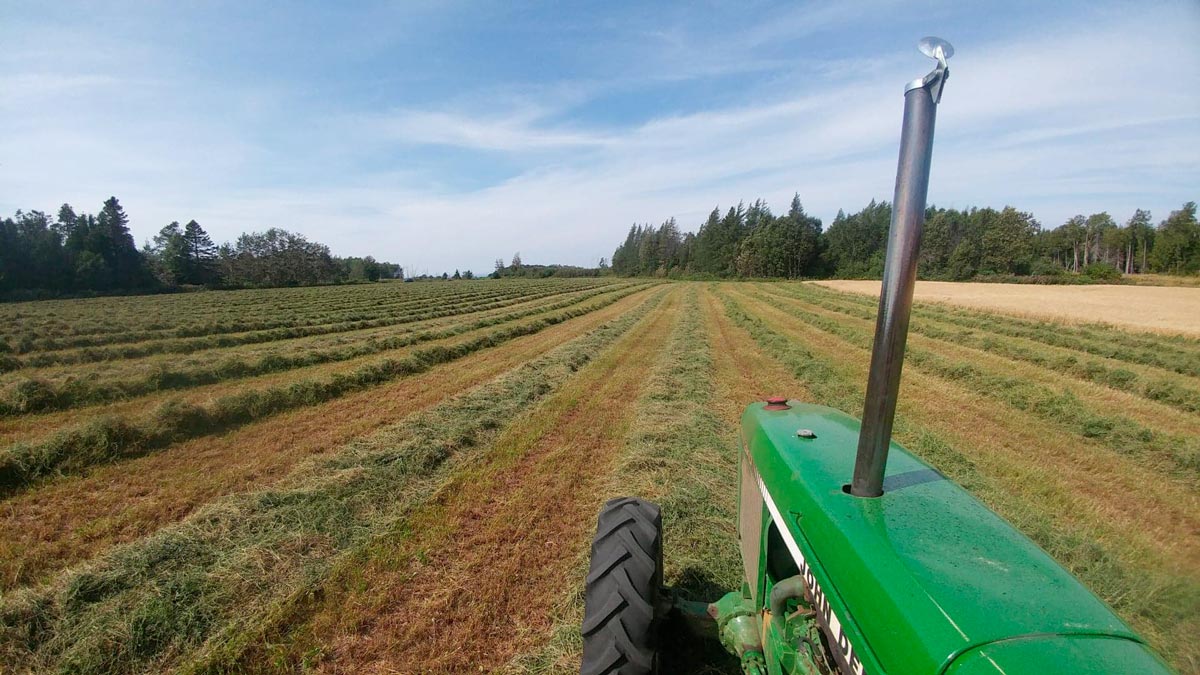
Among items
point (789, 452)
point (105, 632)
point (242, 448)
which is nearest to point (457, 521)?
point (105, 632)

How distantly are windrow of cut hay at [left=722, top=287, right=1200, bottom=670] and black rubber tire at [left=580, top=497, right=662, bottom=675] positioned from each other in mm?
1856

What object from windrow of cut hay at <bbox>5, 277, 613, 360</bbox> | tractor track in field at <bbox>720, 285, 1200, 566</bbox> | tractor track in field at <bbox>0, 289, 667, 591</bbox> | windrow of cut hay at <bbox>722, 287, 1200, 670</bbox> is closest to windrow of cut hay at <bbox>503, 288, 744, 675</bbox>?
windrow of cut hay at <bbox>722, 287, 1200, 670</bbox>

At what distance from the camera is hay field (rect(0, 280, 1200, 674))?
10.5ft

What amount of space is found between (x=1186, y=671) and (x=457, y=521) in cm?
438

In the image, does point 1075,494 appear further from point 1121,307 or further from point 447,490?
point 1121,307

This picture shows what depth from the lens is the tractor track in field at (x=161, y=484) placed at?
4215 mm

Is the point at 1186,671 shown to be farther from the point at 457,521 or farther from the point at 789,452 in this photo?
the point at 457,521

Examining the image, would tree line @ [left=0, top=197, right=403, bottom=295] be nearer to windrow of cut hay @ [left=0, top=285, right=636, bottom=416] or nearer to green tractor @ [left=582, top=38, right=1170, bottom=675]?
windrow of cut hay @ [left=0, top=285, right=636, bottom=416]

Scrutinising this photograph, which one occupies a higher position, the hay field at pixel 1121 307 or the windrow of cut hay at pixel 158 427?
the hay field at pixel 1121 307

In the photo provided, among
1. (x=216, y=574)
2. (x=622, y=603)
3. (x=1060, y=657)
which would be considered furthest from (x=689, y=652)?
(x=216, y=574)

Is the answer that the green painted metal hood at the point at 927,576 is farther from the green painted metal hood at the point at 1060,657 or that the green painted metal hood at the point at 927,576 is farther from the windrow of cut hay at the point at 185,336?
the windrow of cut hay at the point at 185,336

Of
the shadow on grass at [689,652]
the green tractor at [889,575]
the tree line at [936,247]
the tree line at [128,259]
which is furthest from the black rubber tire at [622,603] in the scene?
the tree line at [128,259]

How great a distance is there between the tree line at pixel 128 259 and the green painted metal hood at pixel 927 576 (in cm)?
6477

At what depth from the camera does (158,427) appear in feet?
22.1
